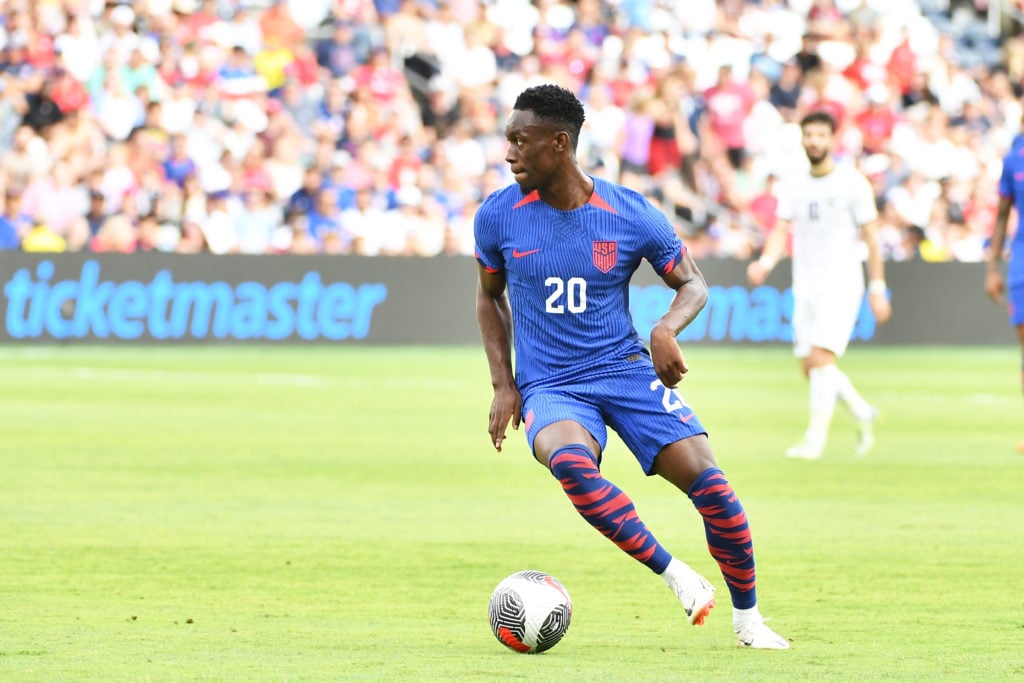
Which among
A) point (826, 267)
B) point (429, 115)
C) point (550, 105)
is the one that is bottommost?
point (429, 115)

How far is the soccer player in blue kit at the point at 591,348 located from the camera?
6801mm

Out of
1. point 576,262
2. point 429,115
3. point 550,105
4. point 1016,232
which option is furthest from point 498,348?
point 429,115

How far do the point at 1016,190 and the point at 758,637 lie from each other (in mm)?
8303

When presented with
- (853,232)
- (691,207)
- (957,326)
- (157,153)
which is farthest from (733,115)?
(853,232)

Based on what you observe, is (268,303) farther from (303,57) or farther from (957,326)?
(957,326)

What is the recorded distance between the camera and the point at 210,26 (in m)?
28.8

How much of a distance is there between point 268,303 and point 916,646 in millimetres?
20843

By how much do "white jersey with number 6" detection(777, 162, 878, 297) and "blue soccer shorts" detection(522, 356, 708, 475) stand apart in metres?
7.47

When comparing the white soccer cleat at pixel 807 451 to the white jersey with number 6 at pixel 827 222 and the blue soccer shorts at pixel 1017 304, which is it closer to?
the white jersey with number 6 at pixel 827 222

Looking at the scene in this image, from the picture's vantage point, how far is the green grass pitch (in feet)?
21.6

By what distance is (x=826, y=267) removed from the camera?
14.4 metres

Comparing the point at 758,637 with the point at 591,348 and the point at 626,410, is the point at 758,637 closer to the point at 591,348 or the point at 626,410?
the point at 626,410

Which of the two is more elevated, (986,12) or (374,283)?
(986,12)

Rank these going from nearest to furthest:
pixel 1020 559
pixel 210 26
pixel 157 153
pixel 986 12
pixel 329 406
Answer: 1. pixel 1020 559
2. pixel 329 406
3. pixel 157 153
4. pixel 210 26
5. pixel 986 12
